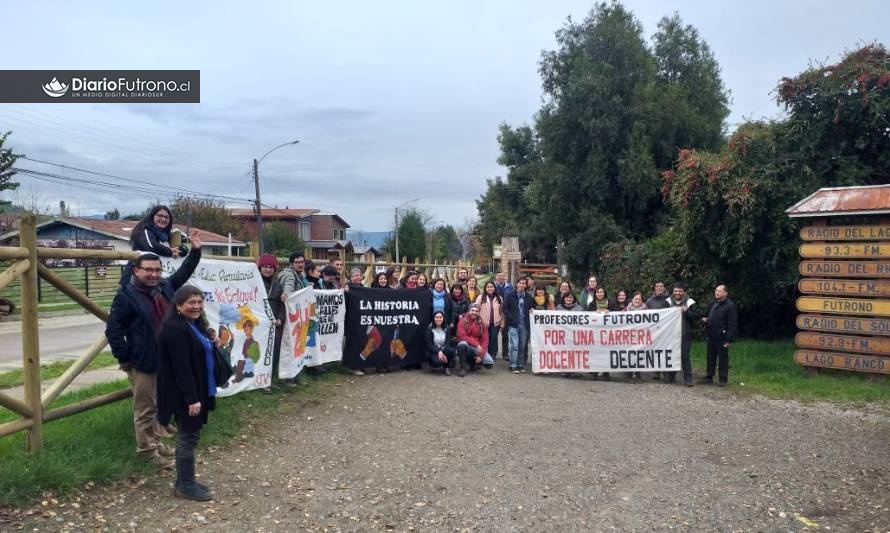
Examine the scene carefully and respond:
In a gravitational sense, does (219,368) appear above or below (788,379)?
above

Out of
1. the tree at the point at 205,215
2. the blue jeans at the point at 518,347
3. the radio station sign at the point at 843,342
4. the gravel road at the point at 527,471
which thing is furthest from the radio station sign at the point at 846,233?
the tree at the point at 205,215

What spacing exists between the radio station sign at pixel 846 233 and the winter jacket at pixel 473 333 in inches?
220

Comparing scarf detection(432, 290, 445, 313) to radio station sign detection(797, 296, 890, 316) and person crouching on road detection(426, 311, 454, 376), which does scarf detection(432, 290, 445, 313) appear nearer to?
person crouching on road detection(426, 311, 454, 376)

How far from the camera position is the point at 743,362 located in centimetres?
1169

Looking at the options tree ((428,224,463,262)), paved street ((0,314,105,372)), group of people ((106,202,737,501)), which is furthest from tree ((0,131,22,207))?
tree ((428,224,463,262))

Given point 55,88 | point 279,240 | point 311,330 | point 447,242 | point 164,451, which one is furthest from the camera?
point 447,242

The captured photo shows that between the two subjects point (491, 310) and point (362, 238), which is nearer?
point (491, 310)

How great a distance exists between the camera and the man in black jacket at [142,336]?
16.9 ft

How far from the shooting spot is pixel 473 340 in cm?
1112

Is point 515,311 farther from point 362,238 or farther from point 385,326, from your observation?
point 362,238

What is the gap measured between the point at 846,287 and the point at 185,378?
1002cm

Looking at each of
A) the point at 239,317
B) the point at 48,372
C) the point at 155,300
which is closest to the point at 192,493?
the point at 155,300

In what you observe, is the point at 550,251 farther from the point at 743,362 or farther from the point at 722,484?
the point at 722,484

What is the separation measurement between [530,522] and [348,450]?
2.30 m
